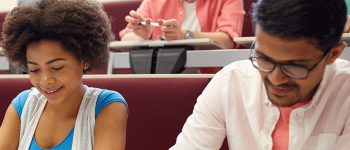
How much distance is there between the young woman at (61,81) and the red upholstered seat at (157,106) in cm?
15

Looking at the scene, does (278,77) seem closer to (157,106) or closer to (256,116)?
(256,116)

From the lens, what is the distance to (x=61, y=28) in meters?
0.91

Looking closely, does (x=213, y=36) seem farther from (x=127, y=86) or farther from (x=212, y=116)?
(x=212, y=116)

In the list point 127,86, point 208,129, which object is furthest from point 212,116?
point 127,86

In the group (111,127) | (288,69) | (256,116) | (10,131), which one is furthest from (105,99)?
(288,69)

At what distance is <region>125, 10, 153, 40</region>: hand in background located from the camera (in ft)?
4.39

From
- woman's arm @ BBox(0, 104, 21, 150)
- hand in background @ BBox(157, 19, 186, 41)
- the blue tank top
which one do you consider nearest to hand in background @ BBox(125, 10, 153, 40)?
hand in background @ BBox(157, 19, 186, 41)

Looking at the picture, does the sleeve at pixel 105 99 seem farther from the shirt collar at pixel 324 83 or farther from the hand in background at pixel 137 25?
the shirt collar at pixel 324 83

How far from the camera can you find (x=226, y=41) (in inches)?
56.4

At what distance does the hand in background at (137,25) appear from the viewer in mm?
1339

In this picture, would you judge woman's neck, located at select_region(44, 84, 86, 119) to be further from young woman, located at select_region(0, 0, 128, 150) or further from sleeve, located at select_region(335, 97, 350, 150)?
sleeve, located at select_region(335, 97, 350, 150)

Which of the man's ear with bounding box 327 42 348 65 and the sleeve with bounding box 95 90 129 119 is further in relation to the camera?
the sleeve with bounding box 95 90 129 119

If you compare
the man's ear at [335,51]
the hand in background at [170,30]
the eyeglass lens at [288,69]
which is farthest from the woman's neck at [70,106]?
the man's ear at [335,51]

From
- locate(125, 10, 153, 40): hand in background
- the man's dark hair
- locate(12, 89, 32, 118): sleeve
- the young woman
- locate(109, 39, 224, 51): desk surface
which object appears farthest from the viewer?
locate(125, 10, 153, 40): hand in background
